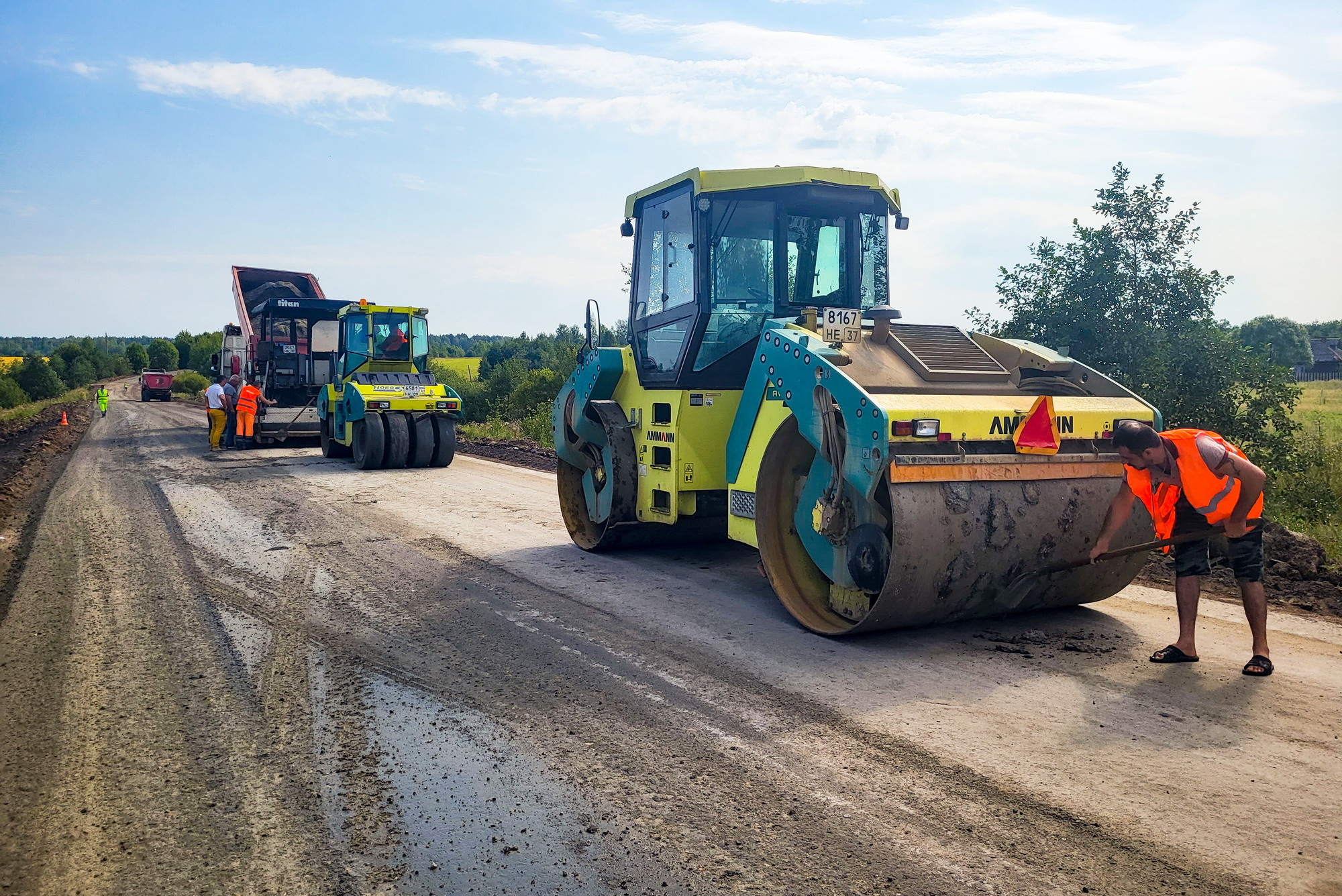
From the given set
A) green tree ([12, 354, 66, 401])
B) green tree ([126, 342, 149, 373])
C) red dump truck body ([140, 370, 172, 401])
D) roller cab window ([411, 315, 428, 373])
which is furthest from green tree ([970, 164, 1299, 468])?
green tree ([126, 342, 149, 373])

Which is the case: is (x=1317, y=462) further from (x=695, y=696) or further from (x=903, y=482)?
(x=695, y=696)

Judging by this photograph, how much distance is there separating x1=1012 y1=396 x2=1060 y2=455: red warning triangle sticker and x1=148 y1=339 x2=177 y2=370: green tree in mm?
104045

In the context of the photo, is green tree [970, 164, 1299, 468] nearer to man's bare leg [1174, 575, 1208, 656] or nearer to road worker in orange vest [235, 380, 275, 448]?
man's bare leg [1174, 575, 1208, 656]

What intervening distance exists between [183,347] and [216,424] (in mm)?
89751

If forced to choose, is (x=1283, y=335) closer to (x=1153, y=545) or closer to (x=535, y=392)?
(x=535, y=392)

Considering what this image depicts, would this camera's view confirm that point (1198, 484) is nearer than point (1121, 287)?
Yes

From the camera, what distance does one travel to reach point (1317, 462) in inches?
420

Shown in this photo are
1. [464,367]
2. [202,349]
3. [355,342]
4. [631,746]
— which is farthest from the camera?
[202,349]

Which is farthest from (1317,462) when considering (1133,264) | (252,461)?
(252,461)

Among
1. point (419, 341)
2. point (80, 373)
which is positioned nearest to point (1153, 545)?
point (419, 341)

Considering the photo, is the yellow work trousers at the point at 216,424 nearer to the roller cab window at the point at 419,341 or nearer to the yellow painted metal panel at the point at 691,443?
the roller cab window at the point at 419,341

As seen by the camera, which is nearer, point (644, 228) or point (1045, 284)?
point (644, 228)

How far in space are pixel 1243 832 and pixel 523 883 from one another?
92.4 inches

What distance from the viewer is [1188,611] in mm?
4918
